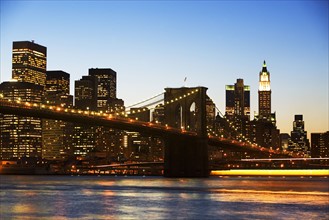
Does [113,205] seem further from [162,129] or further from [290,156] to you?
[290,156]

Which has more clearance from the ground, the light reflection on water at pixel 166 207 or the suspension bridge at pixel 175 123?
the suspension bridge at pixel 175 123

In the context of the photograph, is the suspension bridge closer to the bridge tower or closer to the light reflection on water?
the bridge tower

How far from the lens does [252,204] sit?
43438 mm

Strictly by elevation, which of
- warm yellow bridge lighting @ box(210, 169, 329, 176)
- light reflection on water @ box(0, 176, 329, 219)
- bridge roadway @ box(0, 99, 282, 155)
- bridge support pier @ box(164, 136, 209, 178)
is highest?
bridge roadway @ box(0, 99, 282, 155)

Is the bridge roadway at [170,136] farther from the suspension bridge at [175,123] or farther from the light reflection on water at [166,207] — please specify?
the light reflection on water at [166,207]

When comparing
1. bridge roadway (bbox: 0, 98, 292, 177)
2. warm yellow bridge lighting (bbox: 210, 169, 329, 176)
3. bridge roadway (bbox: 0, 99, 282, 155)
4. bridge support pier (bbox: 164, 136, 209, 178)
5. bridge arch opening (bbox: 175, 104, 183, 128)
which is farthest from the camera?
warm yellow bridge lighting (bbox: 210, 169, 329, 176)

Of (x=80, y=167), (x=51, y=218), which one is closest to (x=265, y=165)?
(x=80, y=167)

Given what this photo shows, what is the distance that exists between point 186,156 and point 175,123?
8522 mm

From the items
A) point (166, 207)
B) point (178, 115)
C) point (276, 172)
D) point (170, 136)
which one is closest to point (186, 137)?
point (170, 136)

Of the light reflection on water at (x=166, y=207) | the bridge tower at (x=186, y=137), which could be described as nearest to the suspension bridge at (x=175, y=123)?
the bridge tower at (x=186, y=137)

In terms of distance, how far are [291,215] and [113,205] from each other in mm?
10978

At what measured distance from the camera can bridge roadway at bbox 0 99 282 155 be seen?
67.4 m

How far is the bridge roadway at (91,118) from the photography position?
2655 inches

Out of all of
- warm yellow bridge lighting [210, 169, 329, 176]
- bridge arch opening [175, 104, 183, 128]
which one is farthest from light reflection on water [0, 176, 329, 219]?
warm yellow bridge lighting [210, 169, 329, 176]
